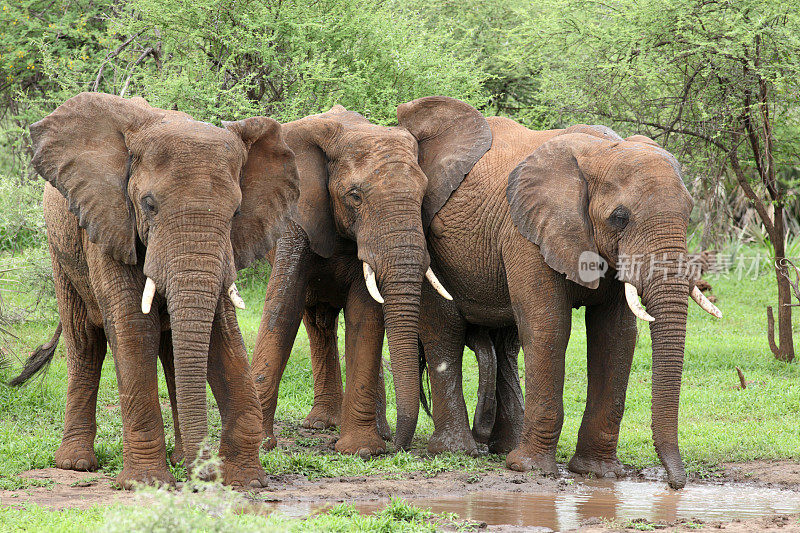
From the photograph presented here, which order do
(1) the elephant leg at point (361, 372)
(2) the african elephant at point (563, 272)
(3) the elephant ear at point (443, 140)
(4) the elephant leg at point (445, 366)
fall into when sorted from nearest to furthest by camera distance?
1. (2) the african elephant at point (563, 272)
2. (1) the elephant leg at point (361, 372)
3. (4) the elephant leg at point (445, 366)
4. (3) the elephant ear at point (443, 140)

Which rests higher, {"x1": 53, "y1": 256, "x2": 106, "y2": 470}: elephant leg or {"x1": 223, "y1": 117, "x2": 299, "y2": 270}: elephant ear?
{"x1": 223, "y1": 117, "x2": 299, "y2": 270}: elephant ear

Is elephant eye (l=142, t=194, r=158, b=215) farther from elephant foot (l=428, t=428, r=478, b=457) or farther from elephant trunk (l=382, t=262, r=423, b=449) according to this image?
elephant foot (l=428, t=428, r=478, b=457)

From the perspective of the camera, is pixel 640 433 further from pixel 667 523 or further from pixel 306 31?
pixel 306 31

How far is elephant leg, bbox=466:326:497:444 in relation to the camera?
1002 centimetres

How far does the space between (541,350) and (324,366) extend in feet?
10.8

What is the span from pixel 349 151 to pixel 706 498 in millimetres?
4144

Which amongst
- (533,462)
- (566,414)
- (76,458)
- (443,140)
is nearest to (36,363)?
(76,458)

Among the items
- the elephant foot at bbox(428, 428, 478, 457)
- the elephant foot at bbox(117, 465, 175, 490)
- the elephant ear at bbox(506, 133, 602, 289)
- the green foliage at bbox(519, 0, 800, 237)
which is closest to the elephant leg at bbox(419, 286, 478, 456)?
the elephant foot at bbox(428, 428, 478, 457)

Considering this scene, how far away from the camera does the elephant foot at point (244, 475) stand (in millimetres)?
7520

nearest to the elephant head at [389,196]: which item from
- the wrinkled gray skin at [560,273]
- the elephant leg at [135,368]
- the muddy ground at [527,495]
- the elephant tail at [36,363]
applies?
the wrinkled gray skin at [560,273]

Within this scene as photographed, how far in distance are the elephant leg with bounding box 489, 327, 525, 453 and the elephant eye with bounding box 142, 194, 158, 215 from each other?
435 centimetres

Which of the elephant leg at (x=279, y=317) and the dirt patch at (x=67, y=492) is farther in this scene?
the elephant leg at (x=279, y=317)

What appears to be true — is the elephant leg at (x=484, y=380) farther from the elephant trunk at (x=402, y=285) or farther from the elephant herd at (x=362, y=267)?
the elephant trunk at (x=402, y=285)

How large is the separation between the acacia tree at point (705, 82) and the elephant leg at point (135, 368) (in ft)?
26.9
